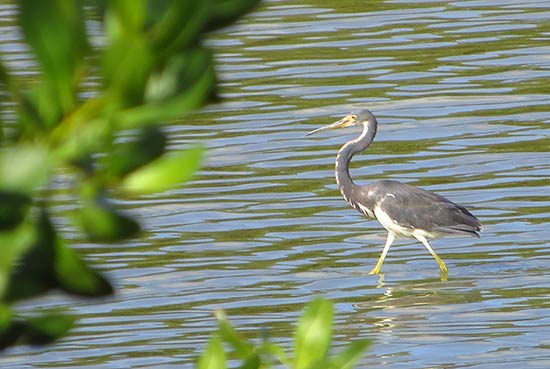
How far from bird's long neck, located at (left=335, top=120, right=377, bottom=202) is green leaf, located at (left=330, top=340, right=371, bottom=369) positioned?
35.3 ft

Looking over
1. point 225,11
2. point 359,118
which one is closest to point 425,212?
point 359,118

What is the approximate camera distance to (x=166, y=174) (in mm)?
719

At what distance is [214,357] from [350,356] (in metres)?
0.08

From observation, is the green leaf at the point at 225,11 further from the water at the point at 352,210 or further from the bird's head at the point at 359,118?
the bird's head at the point at 359,118

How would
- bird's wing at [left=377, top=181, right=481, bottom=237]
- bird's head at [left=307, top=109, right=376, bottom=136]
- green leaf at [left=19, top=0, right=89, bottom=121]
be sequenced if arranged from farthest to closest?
bird's head at [left=307, top=109, right=376, bottom=136] < bird's wing at [left=377, top=181, right=481, bottom=237] < green leaf at [left=19, top=0, right=89, bottom=121]

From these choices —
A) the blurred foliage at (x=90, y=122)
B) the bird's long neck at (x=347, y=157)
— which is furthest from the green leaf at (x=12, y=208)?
the bird's long neck at (x=347, y=157)

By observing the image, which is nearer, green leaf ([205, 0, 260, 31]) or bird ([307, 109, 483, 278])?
green leaf ([205, 0, 260, 31])

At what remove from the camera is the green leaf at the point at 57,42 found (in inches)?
26.5

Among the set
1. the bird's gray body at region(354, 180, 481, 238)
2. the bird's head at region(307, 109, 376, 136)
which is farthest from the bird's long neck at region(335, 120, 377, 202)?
the bird's gray body at region(354, 180, 481, 238)

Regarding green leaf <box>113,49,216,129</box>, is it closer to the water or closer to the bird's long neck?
the water

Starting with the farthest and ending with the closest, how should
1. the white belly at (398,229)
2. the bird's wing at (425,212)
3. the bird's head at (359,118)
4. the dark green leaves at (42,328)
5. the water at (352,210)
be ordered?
the bird's head at (359,118), the white belly at (398,229), the bird's wing at (425,212), the water at (352,210), the dark green leaves at (42,328)

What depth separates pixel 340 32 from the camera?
18.2m

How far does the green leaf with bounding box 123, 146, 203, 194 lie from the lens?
28.0 inches

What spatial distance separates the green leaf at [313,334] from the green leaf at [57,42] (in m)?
0.21
